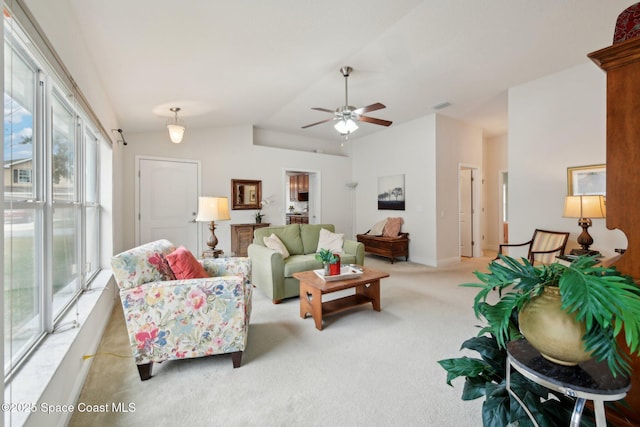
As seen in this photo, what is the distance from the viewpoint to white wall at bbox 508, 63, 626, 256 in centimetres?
338

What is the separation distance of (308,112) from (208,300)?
161 inches

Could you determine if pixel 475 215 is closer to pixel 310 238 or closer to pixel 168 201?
pixel 310 238

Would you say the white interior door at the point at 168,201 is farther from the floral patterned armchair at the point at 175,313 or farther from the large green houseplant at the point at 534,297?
the large green houseplant at the point at 534,297

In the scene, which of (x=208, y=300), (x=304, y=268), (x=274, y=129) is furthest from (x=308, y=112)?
(x=208, y=300)

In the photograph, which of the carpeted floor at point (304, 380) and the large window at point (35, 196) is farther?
the carpeted floor at point (304, 380)

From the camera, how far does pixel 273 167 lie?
607cm

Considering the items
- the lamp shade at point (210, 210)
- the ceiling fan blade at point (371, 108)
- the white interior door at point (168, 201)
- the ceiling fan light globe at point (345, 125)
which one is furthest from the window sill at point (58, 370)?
the ceiling fan blade at point (371, 108)

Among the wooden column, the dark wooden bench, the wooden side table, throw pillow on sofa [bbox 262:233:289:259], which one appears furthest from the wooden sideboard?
the wooden column

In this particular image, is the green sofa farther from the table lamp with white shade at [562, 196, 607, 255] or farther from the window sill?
the table lamp with white shade at [562, 196, 607, 255]

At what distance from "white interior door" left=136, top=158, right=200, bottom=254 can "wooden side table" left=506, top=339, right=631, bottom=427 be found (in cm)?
524

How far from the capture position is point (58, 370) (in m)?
1.40

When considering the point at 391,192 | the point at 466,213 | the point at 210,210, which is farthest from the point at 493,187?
the point at 210,210

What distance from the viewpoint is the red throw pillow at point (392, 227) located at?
5.79 metres

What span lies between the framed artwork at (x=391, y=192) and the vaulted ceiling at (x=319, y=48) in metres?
1.90
